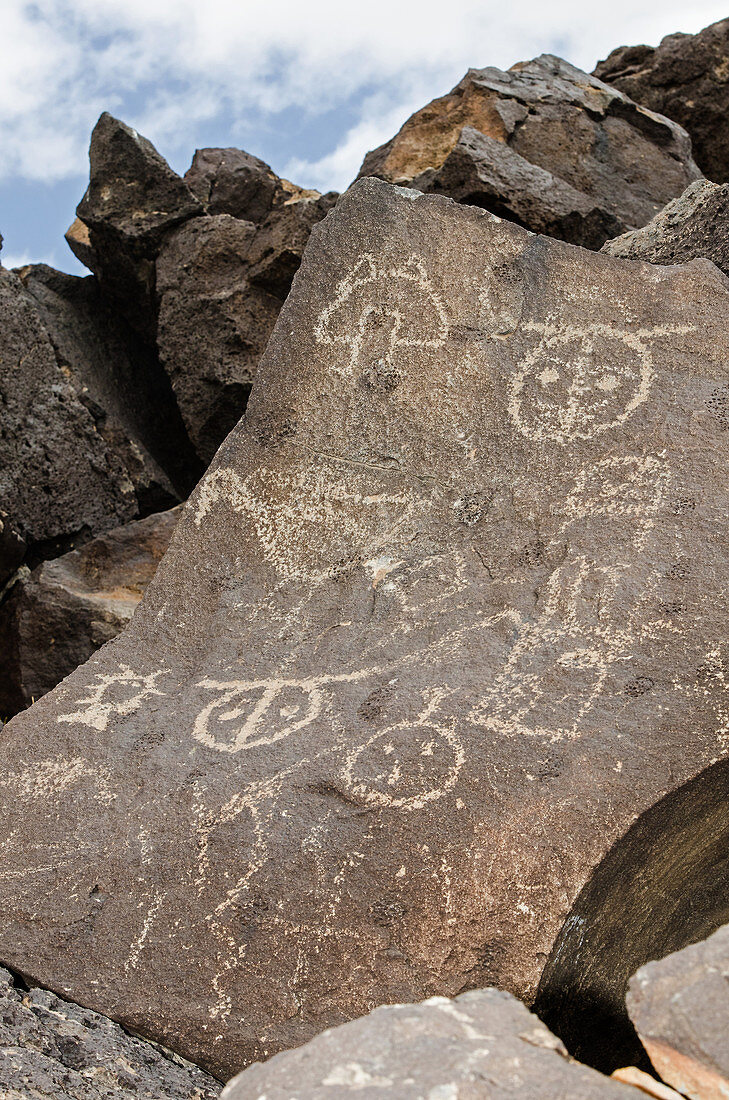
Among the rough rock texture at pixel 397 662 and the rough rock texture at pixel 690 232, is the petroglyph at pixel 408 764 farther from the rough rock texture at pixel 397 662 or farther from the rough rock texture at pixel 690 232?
the rough rock texture at pixel 690 232

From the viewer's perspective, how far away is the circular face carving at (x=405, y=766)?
1650 millimetres

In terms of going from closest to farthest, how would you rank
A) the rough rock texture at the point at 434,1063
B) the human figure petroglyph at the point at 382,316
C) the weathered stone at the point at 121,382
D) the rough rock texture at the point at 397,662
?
the rough rock texture at the point at 434,1063
the rough rock texture at the point at 397,662
the human figure petroglyph at the point at 382,316
the weathered stone at the point at 121,382

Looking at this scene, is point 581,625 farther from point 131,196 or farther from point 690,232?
point 131,196

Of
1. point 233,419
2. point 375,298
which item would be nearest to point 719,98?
point 233,419

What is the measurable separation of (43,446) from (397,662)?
2215 mm

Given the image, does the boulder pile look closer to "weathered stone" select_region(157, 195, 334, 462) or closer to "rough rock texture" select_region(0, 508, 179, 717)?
"rough rock texture" select_region(0, 508, 179, 717)

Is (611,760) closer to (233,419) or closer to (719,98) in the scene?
(233,419)

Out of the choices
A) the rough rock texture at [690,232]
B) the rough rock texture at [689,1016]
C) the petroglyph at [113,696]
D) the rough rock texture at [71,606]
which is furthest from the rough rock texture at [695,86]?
the rough rock texture at [689,1016]

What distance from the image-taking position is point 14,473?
3641 mm

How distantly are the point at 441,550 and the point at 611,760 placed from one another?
61 centimetres

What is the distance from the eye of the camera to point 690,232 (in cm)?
273

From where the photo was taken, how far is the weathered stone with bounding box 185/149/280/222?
4570 mm

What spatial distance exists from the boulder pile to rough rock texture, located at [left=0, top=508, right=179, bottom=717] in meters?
1.27

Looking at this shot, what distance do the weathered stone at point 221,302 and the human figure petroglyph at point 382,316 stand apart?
61.1 inches
